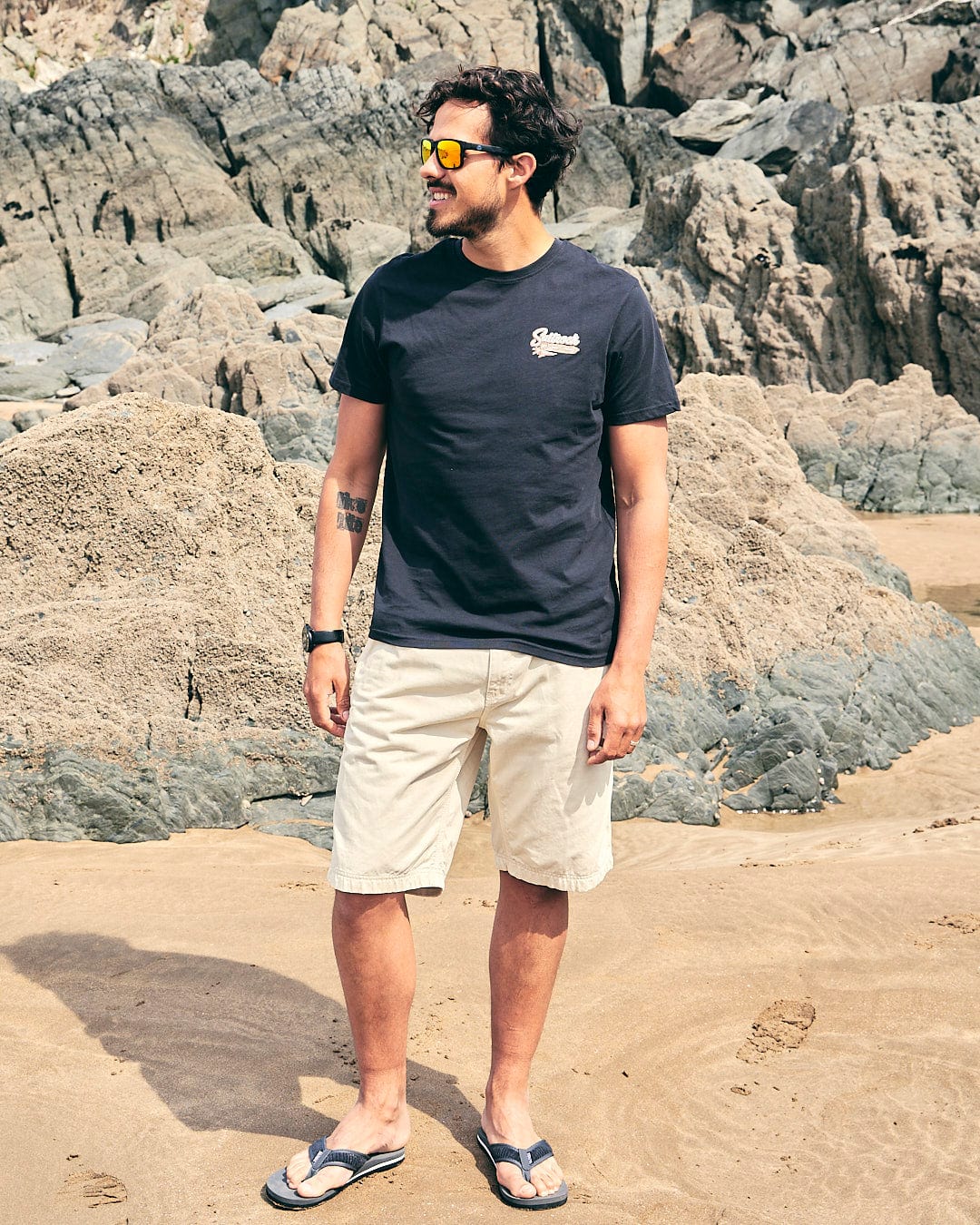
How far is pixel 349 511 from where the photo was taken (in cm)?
236

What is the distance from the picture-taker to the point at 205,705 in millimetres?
4504

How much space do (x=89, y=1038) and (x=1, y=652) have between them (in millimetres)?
2066

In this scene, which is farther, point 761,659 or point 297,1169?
point 761,659

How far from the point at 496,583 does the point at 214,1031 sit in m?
1.41

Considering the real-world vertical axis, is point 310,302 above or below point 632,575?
below

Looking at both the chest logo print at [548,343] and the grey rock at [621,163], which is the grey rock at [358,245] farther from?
the chest logo print at [548,343]

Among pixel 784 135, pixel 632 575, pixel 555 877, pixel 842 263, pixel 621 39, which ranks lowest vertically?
pixel 555 877

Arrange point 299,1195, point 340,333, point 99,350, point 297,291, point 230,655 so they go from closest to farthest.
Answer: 1. point 299,1195
2. point 230,655
3. point 340,333
4. point 99,350
5. point 297,291

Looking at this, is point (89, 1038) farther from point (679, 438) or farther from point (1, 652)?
point (679, 438)

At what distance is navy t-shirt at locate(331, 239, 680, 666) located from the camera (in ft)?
6.99

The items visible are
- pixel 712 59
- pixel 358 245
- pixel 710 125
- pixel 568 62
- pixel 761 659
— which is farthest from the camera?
pixel 568 62

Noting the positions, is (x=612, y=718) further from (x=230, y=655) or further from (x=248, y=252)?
(x=248, y=252)

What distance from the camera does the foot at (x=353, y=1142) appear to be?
6.97 ft

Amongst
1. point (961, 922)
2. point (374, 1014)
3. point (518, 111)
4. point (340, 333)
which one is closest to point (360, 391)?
point (518, 111)
